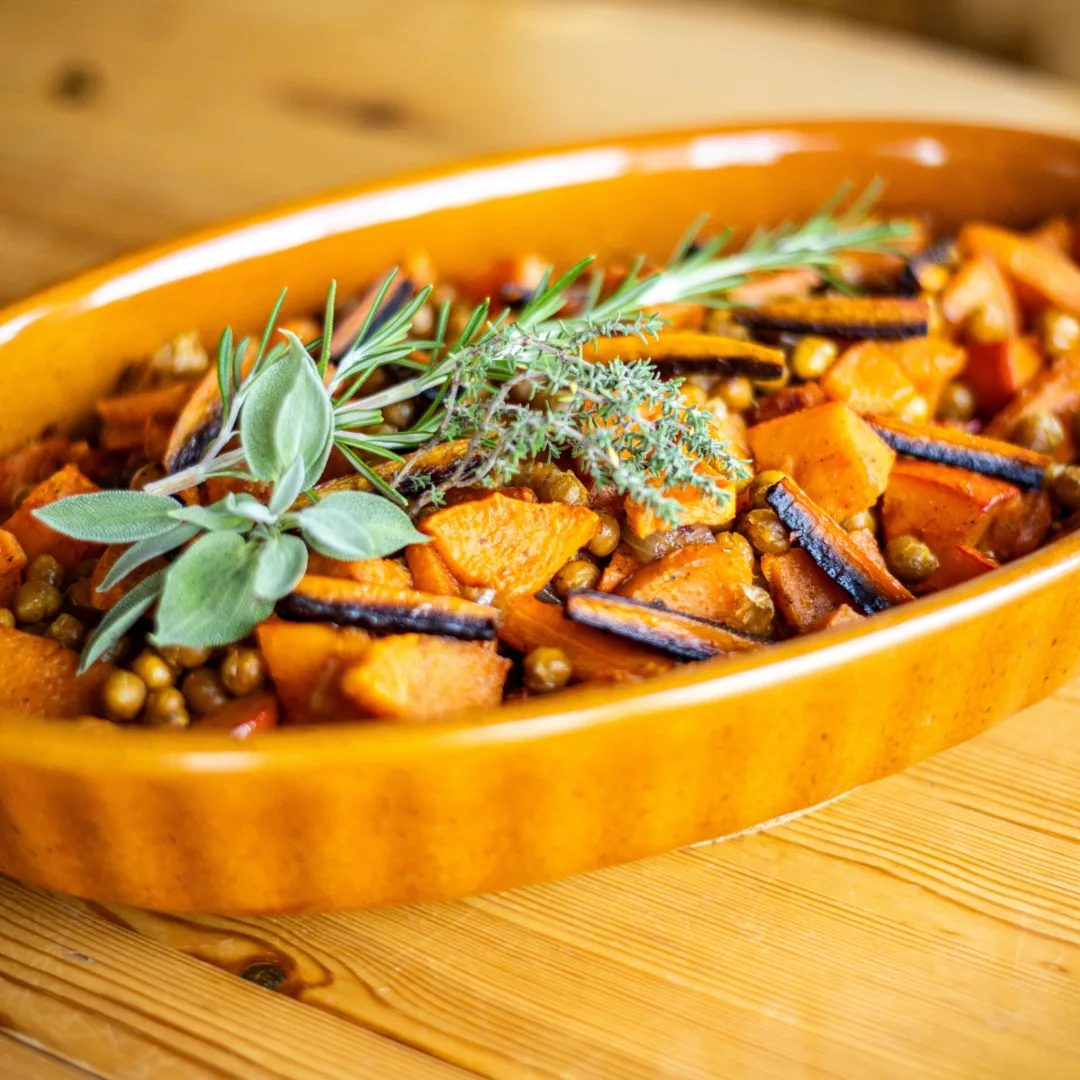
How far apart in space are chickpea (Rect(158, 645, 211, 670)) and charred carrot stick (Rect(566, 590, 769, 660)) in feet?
1.71

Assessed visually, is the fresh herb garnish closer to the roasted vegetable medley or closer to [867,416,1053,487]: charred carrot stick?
the roasted vegetable medley

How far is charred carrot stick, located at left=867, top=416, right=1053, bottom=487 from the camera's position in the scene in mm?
1854

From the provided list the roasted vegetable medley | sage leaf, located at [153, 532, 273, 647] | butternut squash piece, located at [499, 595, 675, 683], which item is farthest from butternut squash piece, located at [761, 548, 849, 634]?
sage leaf, located at [153, 532, 273, 647]

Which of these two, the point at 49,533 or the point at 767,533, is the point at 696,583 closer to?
the point at 767,533

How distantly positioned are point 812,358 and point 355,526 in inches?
37.2

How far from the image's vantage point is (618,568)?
172cm

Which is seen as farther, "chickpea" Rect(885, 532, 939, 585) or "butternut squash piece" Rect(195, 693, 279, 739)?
"chickpea" Rect(885, 532, 939, 585)

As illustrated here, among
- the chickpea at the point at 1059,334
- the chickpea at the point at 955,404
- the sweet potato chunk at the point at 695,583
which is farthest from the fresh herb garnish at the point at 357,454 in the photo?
the chickpea at the point at 1059,334

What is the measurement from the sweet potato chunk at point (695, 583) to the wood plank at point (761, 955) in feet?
1.18

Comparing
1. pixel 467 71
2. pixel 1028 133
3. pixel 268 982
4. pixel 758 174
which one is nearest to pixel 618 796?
pixel 268 982

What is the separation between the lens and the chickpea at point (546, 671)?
1.56 meters

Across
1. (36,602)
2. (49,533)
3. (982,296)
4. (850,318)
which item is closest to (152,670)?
(36,602)

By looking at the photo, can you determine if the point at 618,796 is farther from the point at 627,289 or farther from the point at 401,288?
the point at 401,288

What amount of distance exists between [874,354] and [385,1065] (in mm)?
1390
